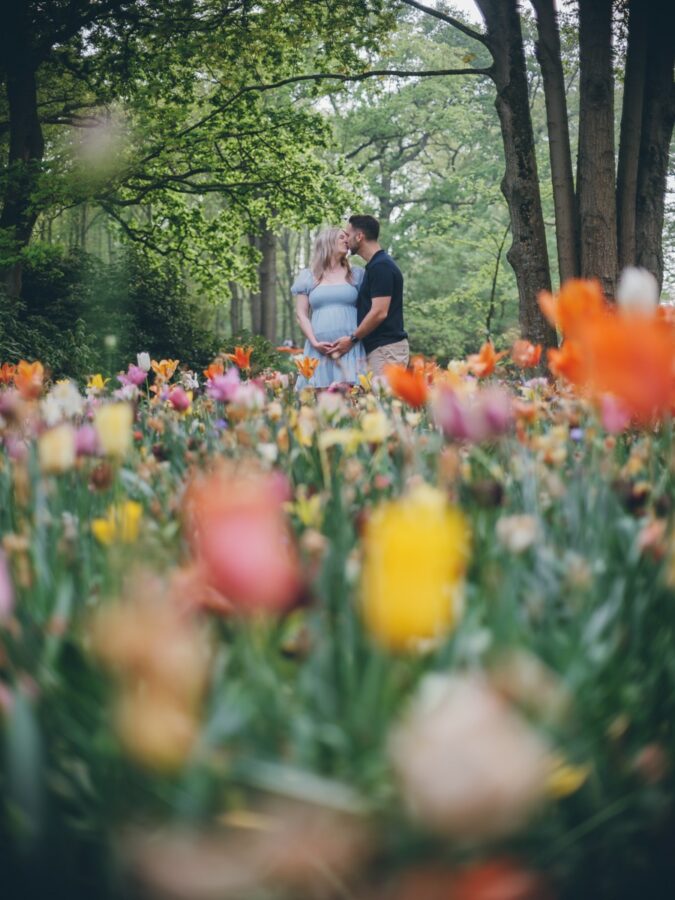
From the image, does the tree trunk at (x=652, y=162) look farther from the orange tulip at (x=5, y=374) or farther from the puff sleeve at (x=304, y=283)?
the orange tulip at (x=5, y=374)

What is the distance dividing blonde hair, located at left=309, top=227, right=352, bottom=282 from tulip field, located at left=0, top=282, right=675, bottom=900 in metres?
4.57

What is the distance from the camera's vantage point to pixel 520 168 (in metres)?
7.24

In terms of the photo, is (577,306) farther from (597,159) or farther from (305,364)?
(597,159)

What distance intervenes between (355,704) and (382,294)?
4657 millimetres

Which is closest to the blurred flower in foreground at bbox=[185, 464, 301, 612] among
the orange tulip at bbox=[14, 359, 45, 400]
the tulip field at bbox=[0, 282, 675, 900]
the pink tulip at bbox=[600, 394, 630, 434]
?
the tulip field at bbox=[0, 282, 675, 900]

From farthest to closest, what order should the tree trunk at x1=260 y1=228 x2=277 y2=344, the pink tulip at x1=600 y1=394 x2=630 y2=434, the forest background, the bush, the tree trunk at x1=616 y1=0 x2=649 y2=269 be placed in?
the tree trunk at x1=260 y1=228 x2=277 y2=344, the bush, the forest background, the tree trunk at x1=616 y1=0 x2=649 y2=269, the pink tulip at x1=600 y1=394 x2=630 y2=434

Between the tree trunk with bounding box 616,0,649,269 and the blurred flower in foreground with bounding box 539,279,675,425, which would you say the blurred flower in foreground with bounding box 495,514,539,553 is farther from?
the tree trunk with bounding box 616,0,649,269

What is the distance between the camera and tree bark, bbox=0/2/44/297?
10.0 metres

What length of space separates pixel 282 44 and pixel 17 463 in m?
10.1

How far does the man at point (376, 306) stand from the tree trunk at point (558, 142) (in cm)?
221

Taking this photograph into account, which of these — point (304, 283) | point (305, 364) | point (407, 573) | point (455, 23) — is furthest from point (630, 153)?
point (407, 573)

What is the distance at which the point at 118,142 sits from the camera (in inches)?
456

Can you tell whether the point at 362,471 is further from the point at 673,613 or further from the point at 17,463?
the point at 673,613

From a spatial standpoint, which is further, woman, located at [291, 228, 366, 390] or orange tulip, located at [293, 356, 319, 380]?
woman, located at [291, 228, 366, 390]
